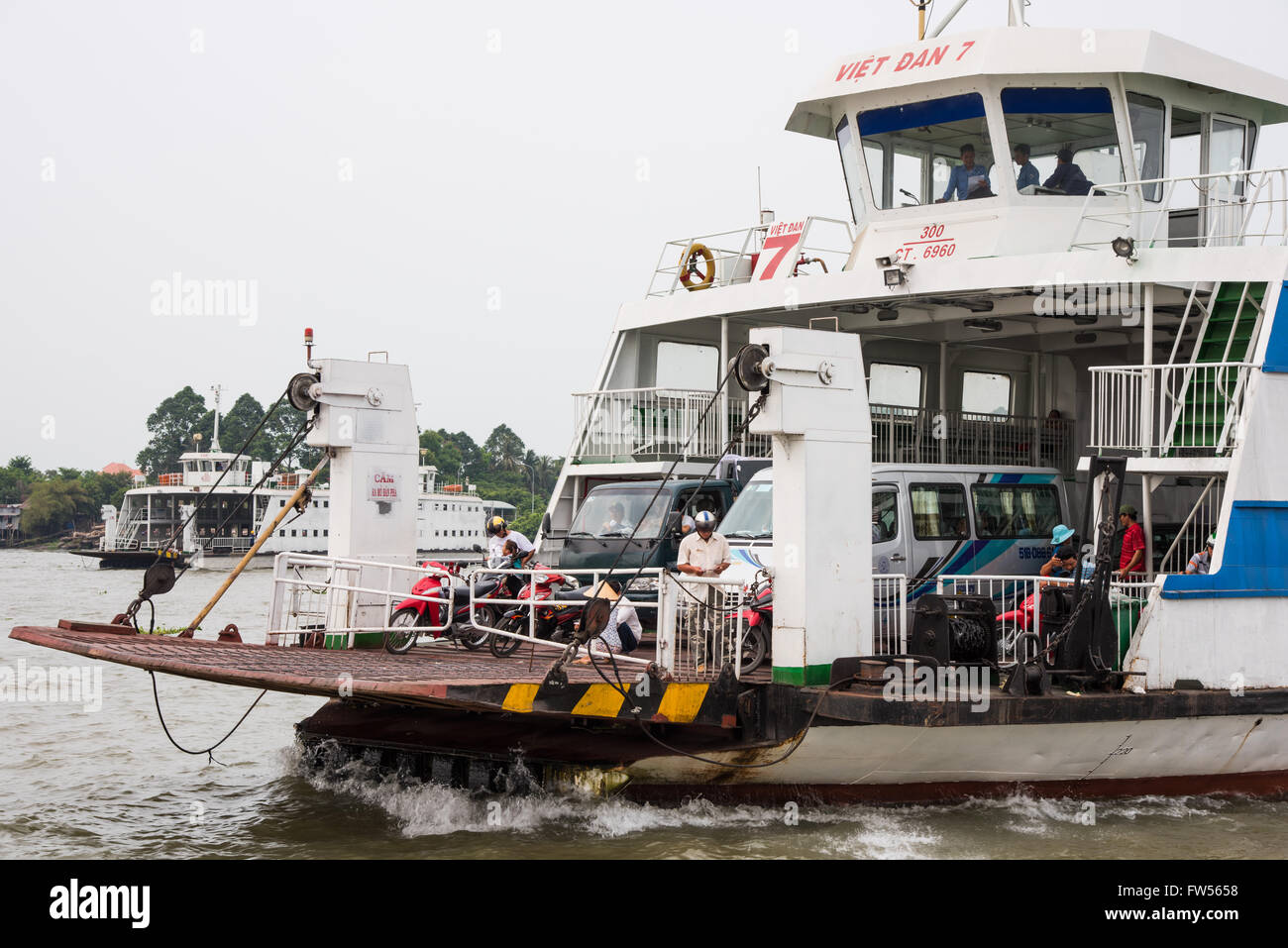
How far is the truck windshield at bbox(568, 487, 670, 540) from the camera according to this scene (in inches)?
510

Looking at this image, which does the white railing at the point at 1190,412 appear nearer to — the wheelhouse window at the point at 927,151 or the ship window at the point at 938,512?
the ship window at the point at 938,512

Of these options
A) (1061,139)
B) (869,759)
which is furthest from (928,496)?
(1061,139)

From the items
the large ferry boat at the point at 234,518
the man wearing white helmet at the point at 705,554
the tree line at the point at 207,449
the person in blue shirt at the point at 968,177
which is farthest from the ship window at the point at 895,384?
the tree line at the point at 207,449

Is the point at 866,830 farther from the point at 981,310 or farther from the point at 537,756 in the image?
the point at 981,310

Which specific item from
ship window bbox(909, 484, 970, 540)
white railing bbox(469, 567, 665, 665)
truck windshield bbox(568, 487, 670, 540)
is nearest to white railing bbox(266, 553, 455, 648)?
white railing bbox(469, 567, 665, 665)

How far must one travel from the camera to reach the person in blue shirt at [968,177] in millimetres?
12742

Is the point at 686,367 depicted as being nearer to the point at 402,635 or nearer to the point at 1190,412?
the point at 402,635

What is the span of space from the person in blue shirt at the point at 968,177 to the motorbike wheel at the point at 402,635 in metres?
6.63

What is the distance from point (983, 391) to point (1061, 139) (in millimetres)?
4175

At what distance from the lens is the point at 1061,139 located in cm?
1251

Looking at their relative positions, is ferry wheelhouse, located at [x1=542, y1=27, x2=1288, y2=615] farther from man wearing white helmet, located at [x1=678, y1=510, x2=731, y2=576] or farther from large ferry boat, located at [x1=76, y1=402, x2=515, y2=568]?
large ferry boat, located at [x1=76, y1=402, x2=515, y2=568]

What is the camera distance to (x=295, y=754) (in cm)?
1148

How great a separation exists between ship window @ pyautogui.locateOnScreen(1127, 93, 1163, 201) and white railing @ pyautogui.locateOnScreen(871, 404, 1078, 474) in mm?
3390
